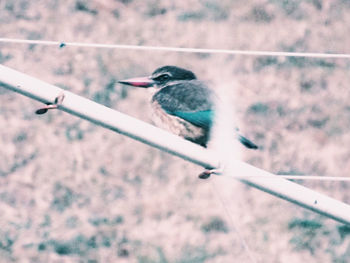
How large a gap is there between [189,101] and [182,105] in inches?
1.3

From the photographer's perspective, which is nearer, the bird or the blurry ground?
the bird

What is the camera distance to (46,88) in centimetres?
114

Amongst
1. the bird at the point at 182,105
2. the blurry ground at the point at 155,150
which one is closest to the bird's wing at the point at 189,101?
the bird at the point at 182,105

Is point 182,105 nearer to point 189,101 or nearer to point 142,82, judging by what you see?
point 189,101

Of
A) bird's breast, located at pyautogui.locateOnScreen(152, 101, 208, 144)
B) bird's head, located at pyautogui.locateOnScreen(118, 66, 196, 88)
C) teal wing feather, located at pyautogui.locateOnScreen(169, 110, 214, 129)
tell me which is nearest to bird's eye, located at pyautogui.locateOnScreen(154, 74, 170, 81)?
bird's head, located at pyautogui.locateOnScreen(118, 66, 196, 88)

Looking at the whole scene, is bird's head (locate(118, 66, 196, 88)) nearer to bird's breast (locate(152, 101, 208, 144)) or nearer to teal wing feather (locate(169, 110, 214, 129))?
bird's breast (locate(152, 101, 208, 144))

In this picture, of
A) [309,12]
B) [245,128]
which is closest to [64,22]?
[245,128]

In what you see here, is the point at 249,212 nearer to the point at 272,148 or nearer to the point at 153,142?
the point at 272,148

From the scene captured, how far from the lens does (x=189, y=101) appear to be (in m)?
1.86

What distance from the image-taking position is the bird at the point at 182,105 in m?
1.80

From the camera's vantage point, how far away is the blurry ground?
3.51 metres

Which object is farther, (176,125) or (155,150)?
(155,150)

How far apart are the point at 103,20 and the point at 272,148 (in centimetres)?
142

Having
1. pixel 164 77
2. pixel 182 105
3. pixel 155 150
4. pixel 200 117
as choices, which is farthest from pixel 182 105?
pixel 155 150
